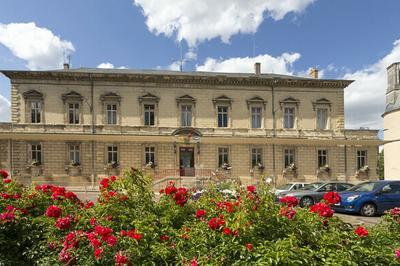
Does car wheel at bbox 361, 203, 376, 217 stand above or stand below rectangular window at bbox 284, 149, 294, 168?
below

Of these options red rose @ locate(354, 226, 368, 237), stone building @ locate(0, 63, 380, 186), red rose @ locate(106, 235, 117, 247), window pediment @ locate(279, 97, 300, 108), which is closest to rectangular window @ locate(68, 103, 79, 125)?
stone building @ locate(0, 63, 380, 186)

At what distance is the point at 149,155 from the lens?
75.6 ft

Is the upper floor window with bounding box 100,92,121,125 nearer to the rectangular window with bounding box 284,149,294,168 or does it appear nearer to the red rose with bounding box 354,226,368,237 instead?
the rectangular window with bounding box 284,149,294,168

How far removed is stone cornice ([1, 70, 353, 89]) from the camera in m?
22.3

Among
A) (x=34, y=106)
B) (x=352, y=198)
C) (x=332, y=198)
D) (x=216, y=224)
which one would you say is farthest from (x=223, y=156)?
(x=216, y=224)

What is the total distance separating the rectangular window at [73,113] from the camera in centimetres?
2275

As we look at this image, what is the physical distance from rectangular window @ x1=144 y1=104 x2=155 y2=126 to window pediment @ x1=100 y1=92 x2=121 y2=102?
247 cm

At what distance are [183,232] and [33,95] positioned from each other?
2364 cm

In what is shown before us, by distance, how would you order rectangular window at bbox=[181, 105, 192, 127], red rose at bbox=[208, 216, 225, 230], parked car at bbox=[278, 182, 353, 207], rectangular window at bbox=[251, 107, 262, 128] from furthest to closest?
rectangular window at bbox=[251, 107, 262, 128] < rectangular window at bbox=[181, 105, 192, 127] < parked car at bbox=[278, 182, 353, 207] < red rose at bbox=[208, 216, 225, 230]

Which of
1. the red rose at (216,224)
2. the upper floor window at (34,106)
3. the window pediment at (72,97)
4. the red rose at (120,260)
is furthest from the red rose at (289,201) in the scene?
the upper floor window at (34,106)

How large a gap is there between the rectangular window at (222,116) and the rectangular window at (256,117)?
7.93 feet

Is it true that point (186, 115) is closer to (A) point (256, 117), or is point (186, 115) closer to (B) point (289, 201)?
(A) point (256, 117)

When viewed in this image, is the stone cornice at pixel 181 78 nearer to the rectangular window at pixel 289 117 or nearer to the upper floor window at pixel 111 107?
the upper floor window at pixel 111 107

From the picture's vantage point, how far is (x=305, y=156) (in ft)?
79.4
